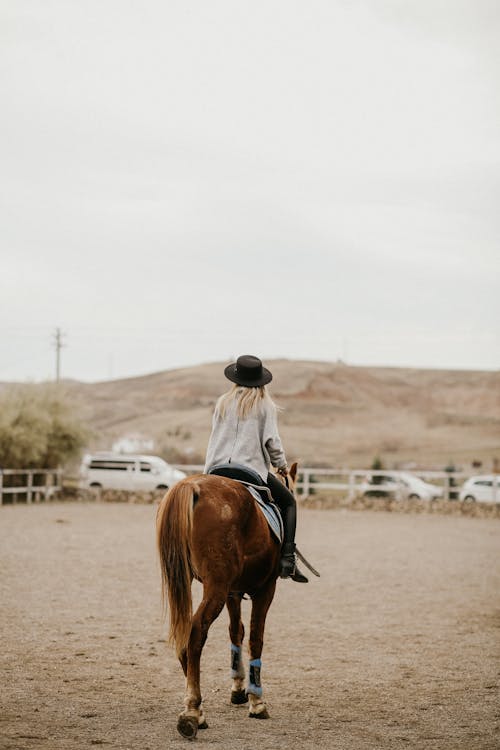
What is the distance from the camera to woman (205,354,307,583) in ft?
21.1

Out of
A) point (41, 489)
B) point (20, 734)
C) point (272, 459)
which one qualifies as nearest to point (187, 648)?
point (20, 734)

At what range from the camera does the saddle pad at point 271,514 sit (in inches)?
250

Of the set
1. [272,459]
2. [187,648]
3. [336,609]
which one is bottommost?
[336,609]

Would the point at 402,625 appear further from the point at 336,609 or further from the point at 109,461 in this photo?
the point at 109,461

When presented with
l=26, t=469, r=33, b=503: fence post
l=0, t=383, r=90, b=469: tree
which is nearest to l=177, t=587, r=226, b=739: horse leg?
l=26, t=469, r=33, b=503: fence post

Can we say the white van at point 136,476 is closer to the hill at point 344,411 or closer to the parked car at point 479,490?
the parked car at point 479,490

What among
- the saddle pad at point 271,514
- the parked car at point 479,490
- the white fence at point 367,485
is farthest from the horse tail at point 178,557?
the parked car at point 479,490

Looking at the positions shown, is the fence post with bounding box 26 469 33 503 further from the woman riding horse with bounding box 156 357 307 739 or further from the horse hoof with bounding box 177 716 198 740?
the horse hoof with bounding box 177 716 198 740

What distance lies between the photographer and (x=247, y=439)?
6.43 meters

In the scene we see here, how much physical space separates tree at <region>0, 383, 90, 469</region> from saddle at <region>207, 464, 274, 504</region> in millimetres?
27512

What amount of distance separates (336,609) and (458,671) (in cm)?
384

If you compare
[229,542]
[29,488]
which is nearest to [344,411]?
[29,488]

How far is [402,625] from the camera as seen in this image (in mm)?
10438

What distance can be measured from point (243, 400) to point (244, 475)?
516 millimetres
